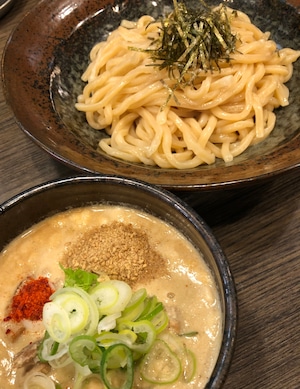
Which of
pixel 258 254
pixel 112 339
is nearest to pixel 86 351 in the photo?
pixel 112 339

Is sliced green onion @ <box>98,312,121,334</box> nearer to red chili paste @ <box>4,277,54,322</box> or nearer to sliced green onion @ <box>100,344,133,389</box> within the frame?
sliced green onion @ <box>100,344,133,389</box>

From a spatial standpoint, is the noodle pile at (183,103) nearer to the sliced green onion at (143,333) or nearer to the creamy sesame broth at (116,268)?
the creamy sesame broth at (116,268)

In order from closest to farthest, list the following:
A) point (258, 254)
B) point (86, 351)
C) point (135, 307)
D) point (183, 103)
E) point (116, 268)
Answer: point (86, 351)
point (135, 307)
point (116, 268)
point (258, 254)
point (183, 103)

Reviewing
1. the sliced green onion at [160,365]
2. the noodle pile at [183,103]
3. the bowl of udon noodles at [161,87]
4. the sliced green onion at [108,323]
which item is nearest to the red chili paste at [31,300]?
the sliced green onion at [108,323]

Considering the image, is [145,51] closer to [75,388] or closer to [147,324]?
[147,324]

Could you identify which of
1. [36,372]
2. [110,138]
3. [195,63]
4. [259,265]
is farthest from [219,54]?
[36,372]

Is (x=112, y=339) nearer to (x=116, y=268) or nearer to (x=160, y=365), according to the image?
(x=160, y=365)
